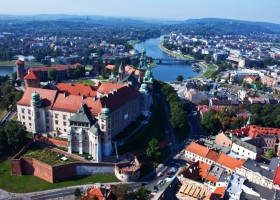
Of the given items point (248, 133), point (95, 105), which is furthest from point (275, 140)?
point (95, 105)

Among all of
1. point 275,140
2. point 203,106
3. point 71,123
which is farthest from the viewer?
point 203,106

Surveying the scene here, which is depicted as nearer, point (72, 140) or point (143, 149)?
point (72, 140)

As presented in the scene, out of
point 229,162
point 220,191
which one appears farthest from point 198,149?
point 220,191

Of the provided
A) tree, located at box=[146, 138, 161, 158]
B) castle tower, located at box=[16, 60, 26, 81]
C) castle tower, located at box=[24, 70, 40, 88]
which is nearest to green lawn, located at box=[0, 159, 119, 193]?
tree, located at box=[146, 138, 161, 158]

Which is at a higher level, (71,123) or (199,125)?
(71,123)

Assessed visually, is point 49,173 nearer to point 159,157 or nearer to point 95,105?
point 95,105

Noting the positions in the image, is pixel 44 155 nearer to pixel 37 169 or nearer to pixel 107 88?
pixel 37 169

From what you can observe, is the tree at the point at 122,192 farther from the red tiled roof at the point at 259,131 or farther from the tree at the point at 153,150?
the red tiled roof at the point at 259,131
